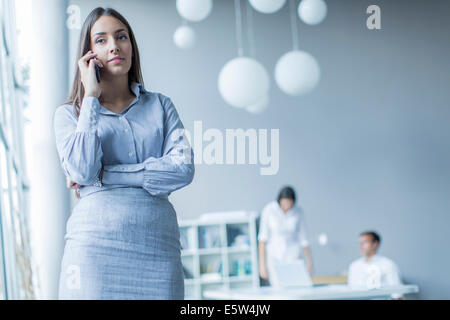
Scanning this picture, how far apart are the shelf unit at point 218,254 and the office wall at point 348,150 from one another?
19 cm

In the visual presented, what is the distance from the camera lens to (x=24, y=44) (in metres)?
Answer: 2.86

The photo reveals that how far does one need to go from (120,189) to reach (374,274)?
2544 millimetres

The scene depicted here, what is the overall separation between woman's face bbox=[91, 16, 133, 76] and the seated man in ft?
6.72

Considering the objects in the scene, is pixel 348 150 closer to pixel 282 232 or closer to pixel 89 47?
pixel 282 232

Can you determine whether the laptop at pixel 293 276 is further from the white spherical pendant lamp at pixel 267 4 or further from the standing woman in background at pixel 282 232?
the standing woman in background at pixel 282 232

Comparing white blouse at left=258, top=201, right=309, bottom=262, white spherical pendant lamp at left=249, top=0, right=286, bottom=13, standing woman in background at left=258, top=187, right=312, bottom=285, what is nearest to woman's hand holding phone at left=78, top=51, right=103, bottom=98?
white spherical pendant lamp at left=249, top=0, right=286, bottom=13

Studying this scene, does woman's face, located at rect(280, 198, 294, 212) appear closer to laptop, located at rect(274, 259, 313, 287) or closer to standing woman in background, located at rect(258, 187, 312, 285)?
standing woman in background, located at rect(258, 187, 312, 285)

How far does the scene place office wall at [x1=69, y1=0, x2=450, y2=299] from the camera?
4520 millimetres

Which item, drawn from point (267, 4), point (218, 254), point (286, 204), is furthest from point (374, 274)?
point (218, 254)

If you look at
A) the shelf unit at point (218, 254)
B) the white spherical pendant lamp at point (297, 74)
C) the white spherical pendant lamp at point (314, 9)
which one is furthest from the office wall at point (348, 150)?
the white spherical pendant lamp at point (314, 9)

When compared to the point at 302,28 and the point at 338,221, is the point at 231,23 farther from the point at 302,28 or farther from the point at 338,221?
the point at 338,221

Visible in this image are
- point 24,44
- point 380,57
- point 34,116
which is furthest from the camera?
point 380,57

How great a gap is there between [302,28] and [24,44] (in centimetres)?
282
